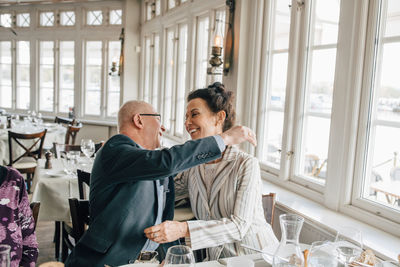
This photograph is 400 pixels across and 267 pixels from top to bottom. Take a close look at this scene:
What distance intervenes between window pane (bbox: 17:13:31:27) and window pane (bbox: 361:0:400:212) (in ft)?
27.9

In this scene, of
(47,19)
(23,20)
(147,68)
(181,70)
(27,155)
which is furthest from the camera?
(23,20)

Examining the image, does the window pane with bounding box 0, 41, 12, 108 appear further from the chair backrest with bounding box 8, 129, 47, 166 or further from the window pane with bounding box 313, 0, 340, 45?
the window pane with bounding box 313, 0, 340, 45

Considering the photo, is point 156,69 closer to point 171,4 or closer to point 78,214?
point 171,4

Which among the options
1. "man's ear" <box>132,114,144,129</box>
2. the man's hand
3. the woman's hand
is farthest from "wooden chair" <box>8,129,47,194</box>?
the man's hand

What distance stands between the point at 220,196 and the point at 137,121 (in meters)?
0.59

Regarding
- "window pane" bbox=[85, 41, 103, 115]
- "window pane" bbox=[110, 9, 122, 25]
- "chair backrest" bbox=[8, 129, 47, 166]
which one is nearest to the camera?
"chair backrest" bbox=[8, 129, 47, 166]

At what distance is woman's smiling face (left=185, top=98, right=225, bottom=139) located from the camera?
2.12 m

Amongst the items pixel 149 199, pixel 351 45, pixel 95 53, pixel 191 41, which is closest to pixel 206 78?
pixel 191 41

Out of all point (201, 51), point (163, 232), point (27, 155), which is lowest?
point (27, 155)

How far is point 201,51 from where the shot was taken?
4.86 m

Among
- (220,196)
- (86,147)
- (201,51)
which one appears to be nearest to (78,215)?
(220,196)

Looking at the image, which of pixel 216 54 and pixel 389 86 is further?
pixel 216 54

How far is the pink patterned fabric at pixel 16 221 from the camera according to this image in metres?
1.59

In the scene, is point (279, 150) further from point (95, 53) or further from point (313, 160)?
point (95, 53)
